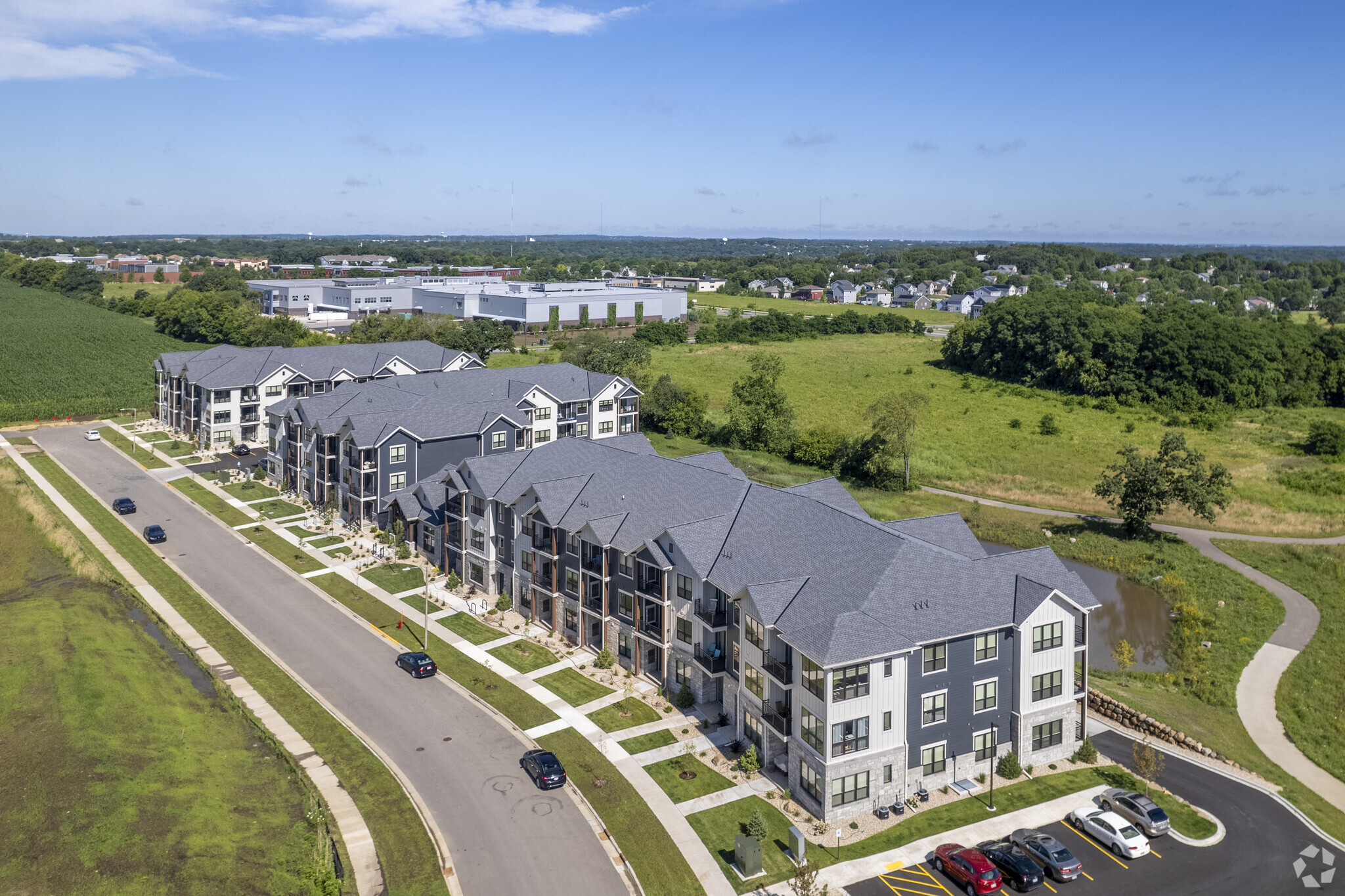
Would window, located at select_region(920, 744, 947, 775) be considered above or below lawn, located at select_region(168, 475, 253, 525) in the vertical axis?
below

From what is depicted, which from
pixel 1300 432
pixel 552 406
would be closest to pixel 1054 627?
pixel 552 406

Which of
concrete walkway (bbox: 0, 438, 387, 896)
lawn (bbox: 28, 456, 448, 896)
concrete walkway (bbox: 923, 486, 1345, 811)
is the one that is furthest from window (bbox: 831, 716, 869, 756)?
concrete walkway (bbox: 923, 486, 1345, 811)

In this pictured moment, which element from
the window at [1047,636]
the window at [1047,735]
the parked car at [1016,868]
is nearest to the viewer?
the parked car at [1016,868]

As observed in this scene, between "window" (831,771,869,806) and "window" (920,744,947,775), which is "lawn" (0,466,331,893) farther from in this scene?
"window" (920,744,947,775)

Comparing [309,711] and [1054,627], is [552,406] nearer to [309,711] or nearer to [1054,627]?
[309,711]

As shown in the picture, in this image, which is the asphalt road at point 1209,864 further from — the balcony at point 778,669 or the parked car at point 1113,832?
the balcony at point 778,669

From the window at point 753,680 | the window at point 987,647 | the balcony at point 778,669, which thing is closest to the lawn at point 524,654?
the window at point 753,680
